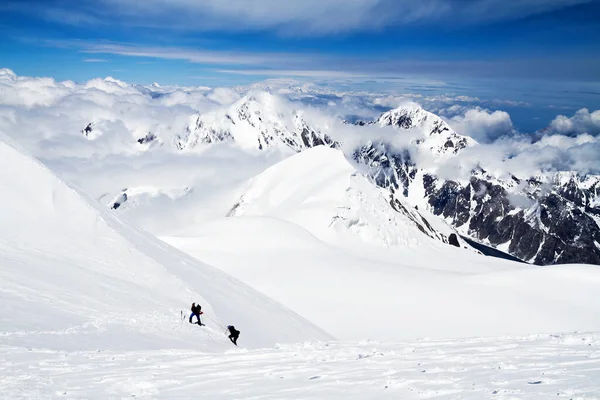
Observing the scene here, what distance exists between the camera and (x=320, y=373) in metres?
15.4

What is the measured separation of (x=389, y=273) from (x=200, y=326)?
137ft

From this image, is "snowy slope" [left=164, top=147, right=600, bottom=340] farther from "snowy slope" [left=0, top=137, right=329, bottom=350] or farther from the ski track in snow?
the ski track in snow

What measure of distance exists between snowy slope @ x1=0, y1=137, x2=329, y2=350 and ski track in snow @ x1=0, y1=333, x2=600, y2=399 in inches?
112

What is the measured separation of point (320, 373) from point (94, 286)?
53.3ft

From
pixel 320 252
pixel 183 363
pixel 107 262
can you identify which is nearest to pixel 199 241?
pixel 320 252

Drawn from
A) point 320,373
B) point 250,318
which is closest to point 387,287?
point 250,318

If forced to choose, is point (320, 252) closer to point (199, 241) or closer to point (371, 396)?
point (199, 241)

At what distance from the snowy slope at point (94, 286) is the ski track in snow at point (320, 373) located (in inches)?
112

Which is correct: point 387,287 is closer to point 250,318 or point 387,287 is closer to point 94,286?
point 250,318

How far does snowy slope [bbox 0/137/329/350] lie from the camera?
788 inches

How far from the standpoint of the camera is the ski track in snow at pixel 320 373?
40.3 feet

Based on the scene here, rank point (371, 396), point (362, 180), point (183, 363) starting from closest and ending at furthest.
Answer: point (371, 396) < point (183, 363) < point (362, 180)

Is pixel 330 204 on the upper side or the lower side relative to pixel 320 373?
lower

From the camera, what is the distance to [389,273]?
62844 mm
